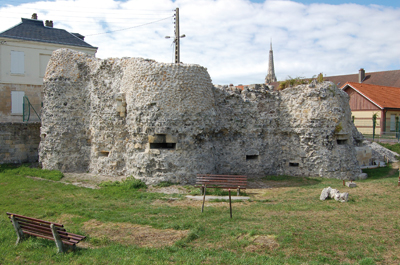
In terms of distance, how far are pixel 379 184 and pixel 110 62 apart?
1132cm

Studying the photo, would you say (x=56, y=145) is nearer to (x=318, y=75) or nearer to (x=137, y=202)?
(x=137, y=202)

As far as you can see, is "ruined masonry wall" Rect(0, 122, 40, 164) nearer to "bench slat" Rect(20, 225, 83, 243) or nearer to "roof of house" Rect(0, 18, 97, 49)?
"roof of house" Rect(0, 18, 97, 49)

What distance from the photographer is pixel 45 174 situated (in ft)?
44.1

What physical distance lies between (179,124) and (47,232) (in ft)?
20.5

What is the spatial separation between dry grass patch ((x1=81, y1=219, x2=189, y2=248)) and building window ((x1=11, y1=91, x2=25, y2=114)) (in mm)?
17733

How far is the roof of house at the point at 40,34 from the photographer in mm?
22750

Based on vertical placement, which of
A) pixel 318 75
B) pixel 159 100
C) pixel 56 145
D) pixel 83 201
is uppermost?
pixel 318 75

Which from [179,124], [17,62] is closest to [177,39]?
[179,124]

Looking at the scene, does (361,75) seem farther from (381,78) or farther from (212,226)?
(212,226)

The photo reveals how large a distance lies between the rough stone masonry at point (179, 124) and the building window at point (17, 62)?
1012 cm

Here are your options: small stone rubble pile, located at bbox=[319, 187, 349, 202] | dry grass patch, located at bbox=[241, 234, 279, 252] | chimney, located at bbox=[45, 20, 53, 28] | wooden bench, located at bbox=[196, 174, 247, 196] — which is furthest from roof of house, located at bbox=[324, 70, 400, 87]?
dry grass patch, located at bbox=[241, 234, 279, 252]

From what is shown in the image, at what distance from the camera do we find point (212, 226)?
7.07 meters

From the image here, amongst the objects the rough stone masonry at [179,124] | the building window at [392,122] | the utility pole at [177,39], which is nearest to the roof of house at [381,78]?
the building window at [392,122]

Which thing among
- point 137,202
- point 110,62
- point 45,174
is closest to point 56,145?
point 45,174
